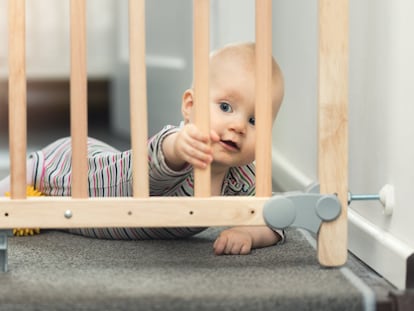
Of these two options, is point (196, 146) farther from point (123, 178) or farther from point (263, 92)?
point (123, 178)

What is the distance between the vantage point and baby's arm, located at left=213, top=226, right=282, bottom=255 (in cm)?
107

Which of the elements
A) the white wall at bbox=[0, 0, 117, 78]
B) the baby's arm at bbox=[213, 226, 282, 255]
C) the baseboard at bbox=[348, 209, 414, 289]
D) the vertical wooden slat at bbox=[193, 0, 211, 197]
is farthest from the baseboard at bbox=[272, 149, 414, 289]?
the white wall at bbox=[0, 0, 117, 78]

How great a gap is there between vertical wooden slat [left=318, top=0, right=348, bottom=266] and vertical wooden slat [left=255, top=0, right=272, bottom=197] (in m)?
0.06

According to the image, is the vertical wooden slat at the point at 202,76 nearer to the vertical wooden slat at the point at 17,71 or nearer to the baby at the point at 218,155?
the baby at the point at 218,155

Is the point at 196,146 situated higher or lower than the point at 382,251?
higher

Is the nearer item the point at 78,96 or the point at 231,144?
the point at 78,96

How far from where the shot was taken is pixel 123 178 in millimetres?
1184

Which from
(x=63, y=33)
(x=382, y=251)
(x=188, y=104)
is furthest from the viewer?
(x=63, y=33)

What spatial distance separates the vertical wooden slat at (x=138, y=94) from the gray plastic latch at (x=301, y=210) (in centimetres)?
14

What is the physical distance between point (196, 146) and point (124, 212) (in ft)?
0.34

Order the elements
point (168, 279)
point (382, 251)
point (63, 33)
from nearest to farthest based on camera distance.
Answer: point (168, 279), point (382, 251), point (63, 33)

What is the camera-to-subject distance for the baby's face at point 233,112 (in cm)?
104

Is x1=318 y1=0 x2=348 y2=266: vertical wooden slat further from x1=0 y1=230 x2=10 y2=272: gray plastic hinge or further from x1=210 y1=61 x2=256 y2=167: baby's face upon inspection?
x1=0 y1=230 x2=10 y2=272: gray plastic hinge

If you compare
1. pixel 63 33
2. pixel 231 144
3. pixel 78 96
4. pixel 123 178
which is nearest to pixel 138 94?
pixel 78 96
